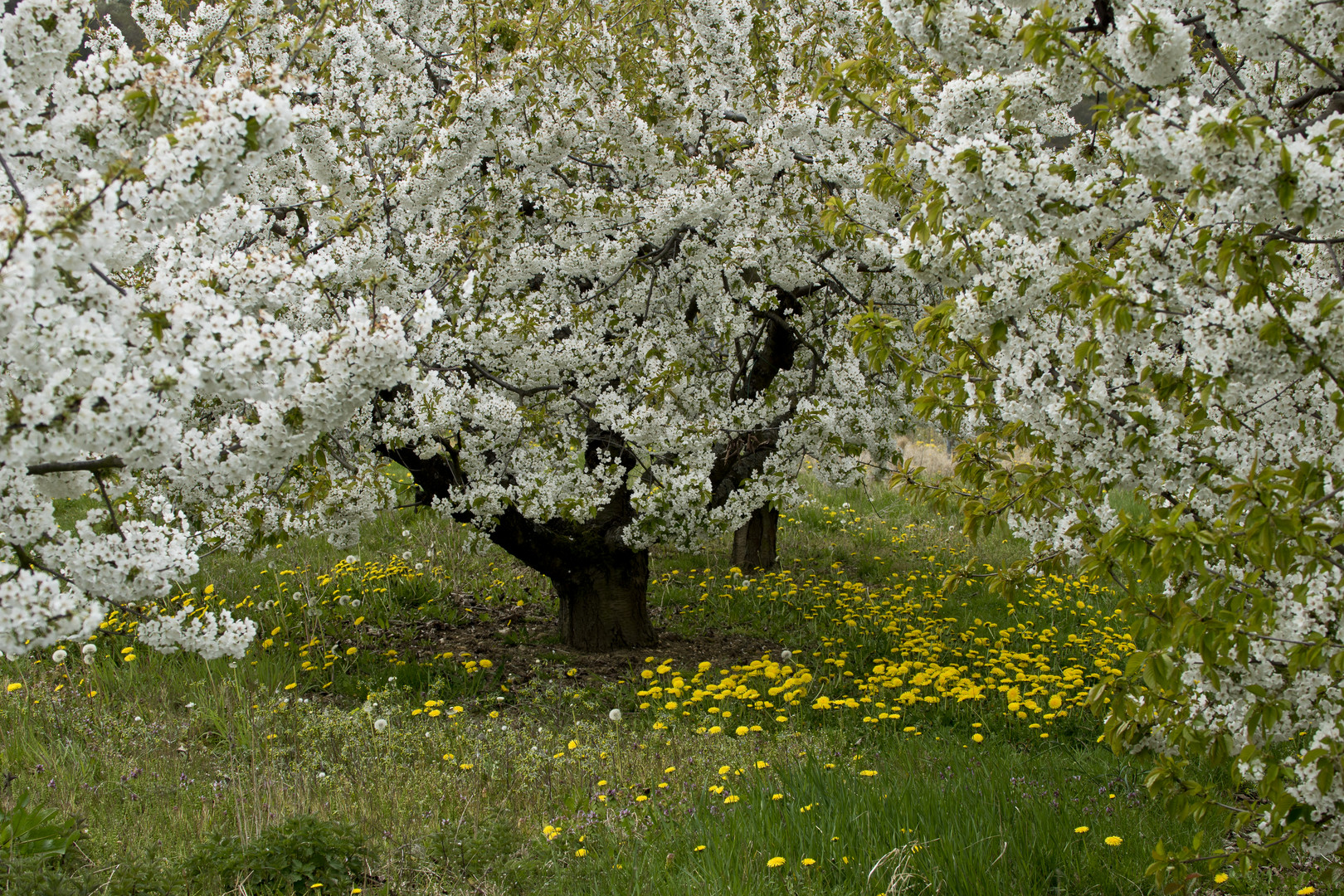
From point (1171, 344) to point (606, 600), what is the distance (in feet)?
15.1

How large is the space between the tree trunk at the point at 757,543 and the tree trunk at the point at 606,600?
2.51m

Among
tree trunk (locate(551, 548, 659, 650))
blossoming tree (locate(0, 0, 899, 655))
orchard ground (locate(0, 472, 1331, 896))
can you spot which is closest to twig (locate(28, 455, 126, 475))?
blossoming tree (locate(0, 0, 899, 655))

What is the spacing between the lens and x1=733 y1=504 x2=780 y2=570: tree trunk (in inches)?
377

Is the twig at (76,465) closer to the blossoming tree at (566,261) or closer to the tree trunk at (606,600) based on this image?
the blossoming tree at (566,261)

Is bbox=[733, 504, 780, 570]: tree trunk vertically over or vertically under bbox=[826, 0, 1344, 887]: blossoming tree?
under

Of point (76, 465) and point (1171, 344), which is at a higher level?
point (1171, 344)

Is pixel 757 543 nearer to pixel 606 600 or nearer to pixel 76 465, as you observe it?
pixel 606 600

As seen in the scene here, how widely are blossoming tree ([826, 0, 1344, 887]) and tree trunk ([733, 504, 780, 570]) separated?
575cm

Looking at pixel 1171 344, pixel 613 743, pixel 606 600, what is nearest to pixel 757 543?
pixel 606 600

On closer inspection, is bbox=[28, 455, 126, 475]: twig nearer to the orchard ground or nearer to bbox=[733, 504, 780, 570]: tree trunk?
the orchard ground

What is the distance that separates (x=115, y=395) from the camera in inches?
77.6

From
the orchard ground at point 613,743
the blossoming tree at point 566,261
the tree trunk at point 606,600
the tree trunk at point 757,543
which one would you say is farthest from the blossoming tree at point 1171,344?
the tree trunk at point 757,543

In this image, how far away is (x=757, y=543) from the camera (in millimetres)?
9625

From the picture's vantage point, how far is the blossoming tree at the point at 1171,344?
2.29 metres
